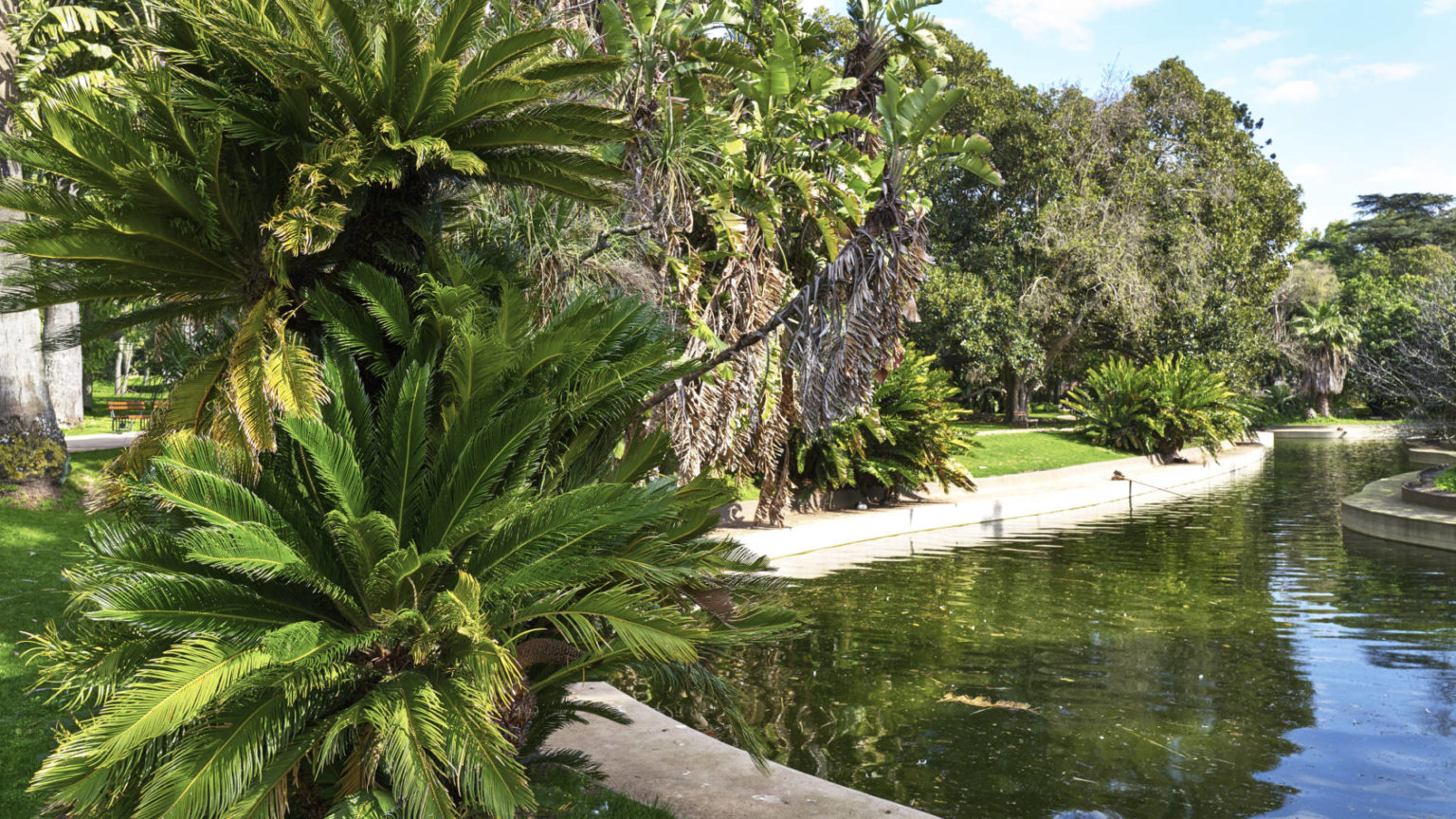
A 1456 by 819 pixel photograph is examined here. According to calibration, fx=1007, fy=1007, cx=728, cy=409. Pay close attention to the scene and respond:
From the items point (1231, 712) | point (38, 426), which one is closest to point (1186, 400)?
point (1231, 712)

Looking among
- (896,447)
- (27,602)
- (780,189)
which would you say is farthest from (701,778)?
(896,447)

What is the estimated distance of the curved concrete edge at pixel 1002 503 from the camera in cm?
1556

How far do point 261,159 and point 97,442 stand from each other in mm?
17450

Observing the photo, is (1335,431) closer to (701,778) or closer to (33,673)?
A: (701,778)

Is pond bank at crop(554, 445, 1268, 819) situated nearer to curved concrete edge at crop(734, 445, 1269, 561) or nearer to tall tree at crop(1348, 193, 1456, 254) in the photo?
curved concrete edge at crop(734, 445, 1269, 561)

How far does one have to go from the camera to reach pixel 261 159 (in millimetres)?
5789

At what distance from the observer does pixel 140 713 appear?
13.0 ft

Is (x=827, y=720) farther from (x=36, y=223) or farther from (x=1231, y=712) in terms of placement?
(x=36, y=223)

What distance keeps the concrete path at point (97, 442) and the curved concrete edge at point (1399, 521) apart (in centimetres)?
2078

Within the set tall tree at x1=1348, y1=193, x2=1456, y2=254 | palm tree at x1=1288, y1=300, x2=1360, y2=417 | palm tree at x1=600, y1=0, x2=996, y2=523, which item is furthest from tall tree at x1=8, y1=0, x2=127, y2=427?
tall tree at x1=1348, y1=193, x2=1456, y2=254

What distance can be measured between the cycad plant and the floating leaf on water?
10.2 feet

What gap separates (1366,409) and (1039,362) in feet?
130

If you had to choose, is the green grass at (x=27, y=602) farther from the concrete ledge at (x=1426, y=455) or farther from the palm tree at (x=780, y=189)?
the concrete ledge at (x=1426, y=455)

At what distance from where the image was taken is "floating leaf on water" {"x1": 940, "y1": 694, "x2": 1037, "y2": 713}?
7.96 m
